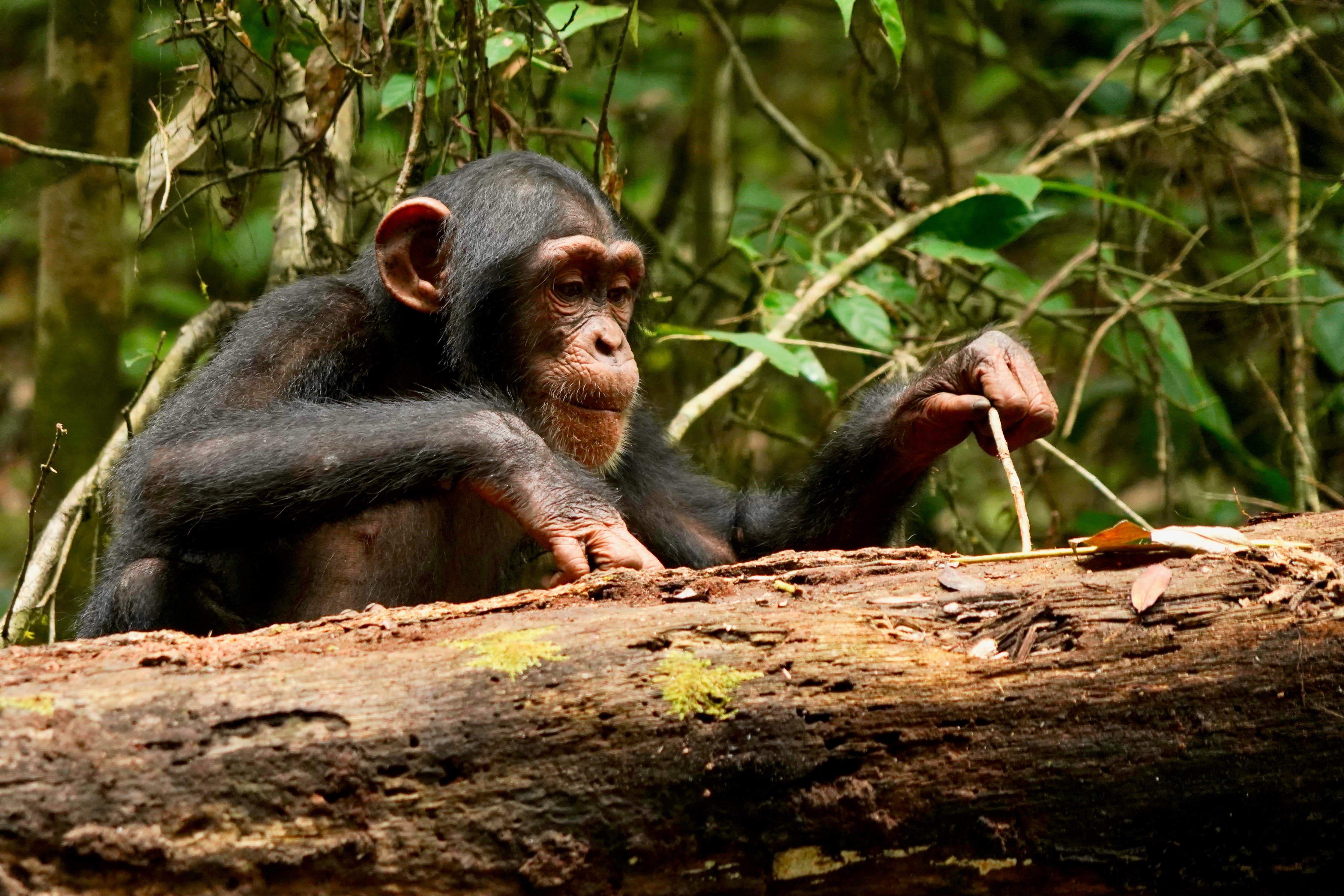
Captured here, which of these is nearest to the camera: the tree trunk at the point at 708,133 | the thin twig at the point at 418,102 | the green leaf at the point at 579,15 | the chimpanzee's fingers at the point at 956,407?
the chimpanzee's fingers at the point at 956,407

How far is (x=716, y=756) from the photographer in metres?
2.36

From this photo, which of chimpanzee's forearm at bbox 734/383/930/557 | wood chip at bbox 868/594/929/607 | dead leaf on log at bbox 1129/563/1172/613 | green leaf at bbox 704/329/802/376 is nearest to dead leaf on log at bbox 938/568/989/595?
wood chip at bbox 868/594/929/607

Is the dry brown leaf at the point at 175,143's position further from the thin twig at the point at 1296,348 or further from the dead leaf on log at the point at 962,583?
the thin twig at the point at 1296,348

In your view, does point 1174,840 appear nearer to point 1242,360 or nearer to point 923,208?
point 923,208

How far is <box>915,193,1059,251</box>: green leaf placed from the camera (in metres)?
5.62

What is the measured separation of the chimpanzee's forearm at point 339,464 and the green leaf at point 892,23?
1823mm

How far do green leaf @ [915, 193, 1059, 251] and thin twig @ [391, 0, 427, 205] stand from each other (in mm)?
2240

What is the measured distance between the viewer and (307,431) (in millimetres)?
3623

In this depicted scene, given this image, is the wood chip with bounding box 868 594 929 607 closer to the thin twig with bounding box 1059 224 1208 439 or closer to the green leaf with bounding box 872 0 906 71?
the green leaf with bounding box 872 0 906 71

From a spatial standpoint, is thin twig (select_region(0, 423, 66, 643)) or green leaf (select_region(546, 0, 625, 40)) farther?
green leaf (select_region(546, 0, 625, 40))

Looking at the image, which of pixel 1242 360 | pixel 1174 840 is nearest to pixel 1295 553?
pixel 1174 840

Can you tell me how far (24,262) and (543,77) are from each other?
6.17m

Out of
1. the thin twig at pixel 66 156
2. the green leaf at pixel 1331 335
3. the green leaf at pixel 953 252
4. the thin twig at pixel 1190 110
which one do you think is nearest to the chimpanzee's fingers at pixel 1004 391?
the green leaf at pixel 953 252

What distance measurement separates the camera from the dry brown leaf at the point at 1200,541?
270 centimetres
